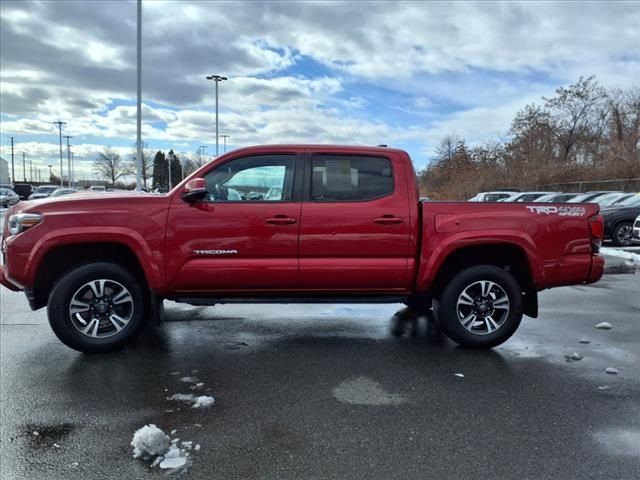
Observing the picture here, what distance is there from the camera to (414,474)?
9.23 ft

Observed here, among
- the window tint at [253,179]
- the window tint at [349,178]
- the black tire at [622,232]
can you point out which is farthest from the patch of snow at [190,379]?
the black tire at [622,232]

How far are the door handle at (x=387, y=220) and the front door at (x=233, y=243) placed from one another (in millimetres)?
780

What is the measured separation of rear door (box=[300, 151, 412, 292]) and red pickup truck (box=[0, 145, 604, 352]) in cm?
1

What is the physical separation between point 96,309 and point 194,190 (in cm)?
148

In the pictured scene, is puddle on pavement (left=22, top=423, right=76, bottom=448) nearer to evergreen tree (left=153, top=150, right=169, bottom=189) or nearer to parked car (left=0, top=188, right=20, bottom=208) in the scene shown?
parked car (left=0, top=188, right=20, bottom=208)

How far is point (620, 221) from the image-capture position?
47.9ft

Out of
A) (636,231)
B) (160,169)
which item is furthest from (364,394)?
(160,169)

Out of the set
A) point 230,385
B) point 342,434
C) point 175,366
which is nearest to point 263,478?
point 342,434

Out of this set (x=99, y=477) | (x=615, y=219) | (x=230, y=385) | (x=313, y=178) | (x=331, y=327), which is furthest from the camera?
(x=615, y=219)

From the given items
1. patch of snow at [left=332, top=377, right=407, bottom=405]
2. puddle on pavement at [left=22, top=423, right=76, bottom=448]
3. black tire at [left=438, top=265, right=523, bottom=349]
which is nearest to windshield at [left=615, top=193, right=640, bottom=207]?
black tire at [left=438, top=265, right=523, bottom=349]

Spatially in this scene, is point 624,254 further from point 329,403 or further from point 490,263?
point 329,403

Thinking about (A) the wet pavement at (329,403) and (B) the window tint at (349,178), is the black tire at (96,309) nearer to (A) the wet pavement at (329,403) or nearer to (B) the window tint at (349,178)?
(A) the wet pavement at (329,403)

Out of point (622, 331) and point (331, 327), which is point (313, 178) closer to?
point (331, 327)

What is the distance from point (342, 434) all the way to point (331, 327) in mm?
2600
